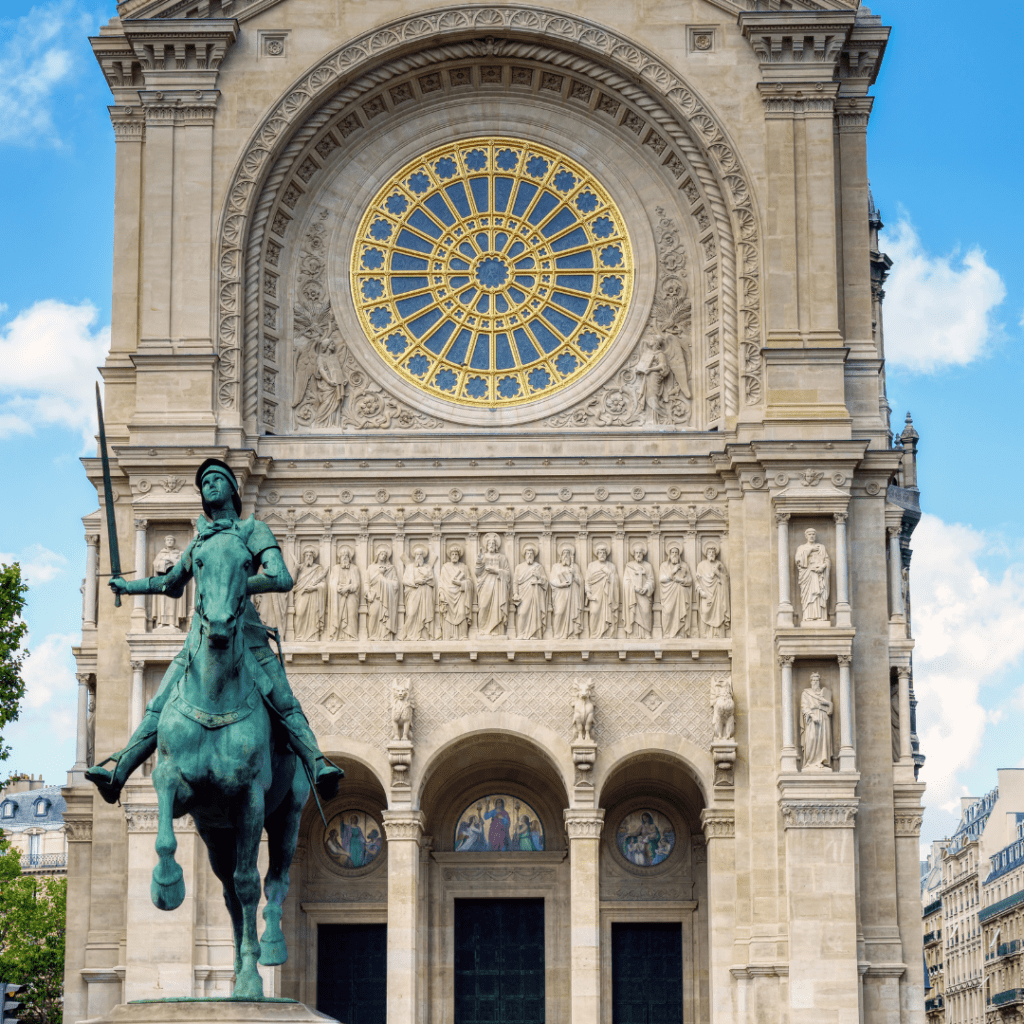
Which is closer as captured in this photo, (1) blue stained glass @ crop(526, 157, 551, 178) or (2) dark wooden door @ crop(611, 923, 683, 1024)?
(2) dark wooden door @ crop(611, 923, 683, 1024)

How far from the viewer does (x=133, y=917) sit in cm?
3366

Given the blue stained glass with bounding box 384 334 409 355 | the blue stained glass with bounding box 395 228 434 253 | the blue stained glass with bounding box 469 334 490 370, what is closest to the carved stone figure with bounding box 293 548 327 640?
the blue stained glass with bounding box 384 334 409 355

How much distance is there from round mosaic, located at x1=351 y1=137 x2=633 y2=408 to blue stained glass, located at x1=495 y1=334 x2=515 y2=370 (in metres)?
0.02

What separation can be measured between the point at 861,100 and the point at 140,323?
43.1ft

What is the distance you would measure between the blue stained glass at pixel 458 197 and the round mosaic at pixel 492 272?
25 millimetres

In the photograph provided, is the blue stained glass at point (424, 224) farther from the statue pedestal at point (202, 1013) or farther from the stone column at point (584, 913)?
the statue pedestal at point (202, 1013)

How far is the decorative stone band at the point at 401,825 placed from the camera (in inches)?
1362

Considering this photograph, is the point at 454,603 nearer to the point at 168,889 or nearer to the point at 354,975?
the point at 354,975

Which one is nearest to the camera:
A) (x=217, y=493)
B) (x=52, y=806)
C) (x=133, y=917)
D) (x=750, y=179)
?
(x=217, y=493)

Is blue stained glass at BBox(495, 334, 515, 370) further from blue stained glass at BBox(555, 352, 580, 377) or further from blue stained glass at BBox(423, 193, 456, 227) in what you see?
blue stained glass at BBox(423, 193, 456, 227)

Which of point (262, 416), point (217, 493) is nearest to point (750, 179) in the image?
point (262, 416)

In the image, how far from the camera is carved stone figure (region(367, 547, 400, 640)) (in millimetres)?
35500

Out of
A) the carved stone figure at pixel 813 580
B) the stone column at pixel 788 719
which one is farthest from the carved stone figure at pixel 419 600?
the carved stone figure at pixel 813 580

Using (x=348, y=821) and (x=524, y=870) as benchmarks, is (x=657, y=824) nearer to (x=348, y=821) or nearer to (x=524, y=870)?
(x=524, y=870)
